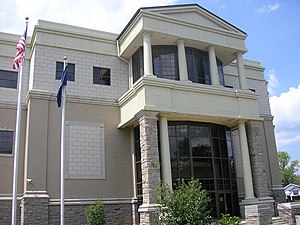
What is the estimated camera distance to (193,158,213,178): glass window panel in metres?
22.4

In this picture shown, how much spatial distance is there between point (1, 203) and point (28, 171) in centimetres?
259

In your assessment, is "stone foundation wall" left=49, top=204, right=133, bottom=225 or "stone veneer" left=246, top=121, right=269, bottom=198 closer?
"stone foundation wall" left=49, top=204, right=133, bottom=225

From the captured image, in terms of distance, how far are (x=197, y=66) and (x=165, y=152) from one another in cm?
753

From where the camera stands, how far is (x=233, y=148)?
85.1 ft

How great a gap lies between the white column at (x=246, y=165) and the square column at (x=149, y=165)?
6731 millimetres

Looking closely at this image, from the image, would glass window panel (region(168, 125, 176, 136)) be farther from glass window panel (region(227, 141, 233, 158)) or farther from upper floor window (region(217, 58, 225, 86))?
upper floor window (region(217, 58, 225, 86))

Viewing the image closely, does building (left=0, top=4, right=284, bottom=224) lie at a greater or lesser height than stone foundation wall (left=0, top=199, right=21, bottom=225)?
greater

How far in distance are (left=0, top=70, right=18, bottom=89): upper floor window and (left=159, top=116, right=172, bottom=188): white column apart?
1077cm

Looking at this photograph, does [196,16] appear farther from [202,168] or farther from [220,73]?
[202,168]

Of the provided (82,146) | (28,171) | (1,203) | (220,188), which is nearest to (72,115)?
(82,146)

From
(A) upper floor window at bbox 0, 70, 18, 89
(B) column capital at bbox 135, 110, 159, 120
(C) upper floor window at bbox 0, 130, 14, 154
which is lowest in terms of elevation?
(C) upper floor window at bbox 0, 130, 14, 154

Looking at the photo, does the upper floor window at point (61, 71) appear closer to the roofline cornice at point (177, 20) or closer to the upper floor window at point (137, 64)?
the roofline cornice at point (177, 20)

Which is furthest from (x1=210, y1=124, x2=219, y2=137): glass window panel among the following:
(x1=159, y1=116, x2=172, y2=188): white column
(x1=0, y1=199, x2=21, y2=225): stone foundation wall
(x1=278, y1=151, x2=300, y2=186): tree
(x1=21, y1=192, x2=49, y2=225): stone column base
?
(x1=278, y1=151, x2=300, y2=186): tree

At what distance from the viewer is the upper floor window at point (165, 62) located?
23.7 m
